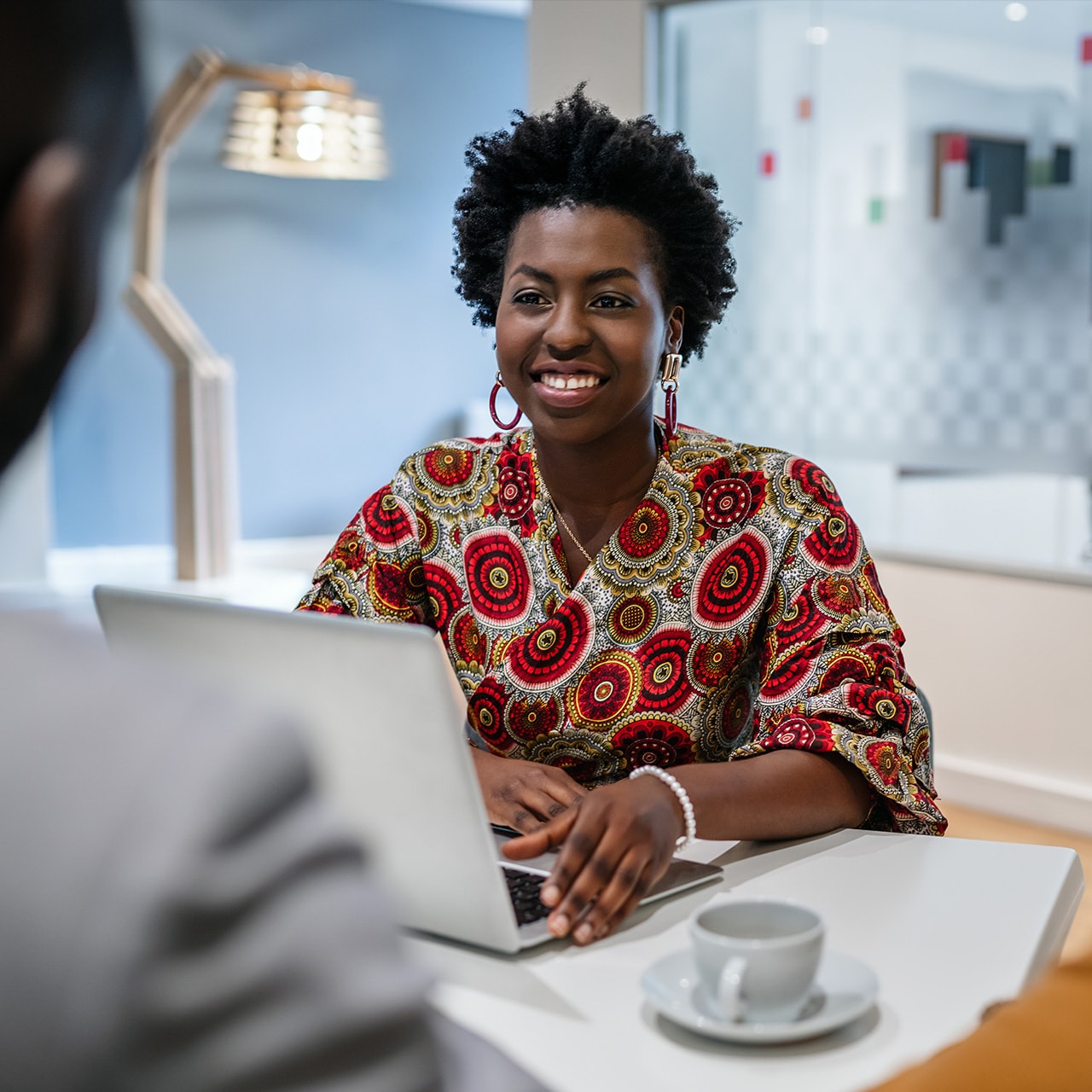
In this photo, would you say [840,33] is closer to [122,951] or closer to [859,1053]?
[859,1053]

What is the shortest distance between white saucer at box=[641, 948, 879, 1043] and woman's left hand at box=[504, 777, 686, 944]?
10cm

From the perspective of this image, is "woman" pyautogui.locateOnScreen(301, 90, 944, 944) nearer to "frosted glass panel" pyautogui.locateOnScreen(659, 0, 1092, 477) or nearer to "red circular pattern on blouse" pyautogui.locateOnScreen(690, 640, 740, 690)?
"red circular pattern on blouse" pyautogui.locateOnScreen(690, 640, 740, 690)

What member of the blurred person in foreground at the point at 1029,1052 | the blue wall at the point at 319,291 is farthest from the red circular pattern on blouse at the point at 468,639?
the blue wall at the point at 319,291

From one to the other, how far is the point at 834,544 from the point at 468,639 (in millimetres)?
441

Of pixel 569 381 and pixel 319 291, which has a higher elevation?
pixel 319 291

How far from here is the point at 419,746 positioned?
874 millimetres

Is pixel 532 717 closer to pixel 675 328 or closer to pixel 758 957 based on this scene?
pixel 675 328

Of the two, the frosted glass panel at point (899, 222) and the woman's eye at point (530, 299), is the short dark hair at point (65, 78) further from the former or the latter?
the frosted glass panel at point (899, 222)

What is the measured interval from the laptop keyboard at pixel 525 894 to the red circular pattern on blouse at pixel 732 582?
0.50 meters

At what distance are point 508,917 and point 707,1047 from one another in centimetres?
17

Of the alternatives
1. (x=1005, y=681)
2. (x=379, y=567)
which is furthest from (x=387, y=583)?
(x=1005, y=681)

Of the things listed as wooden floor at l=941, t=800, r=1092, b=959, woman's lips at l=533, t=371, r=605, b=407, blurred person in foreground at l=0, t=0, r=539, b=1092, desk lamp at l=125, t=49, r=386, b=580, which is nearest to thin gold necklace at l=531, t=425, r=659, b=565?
woman's lips at l=533, t=371, r=605, b=407

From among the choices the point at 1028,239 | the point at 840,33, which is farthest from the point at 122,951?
the point at 840,33

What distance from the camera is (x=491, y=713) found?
1530 millimetres
